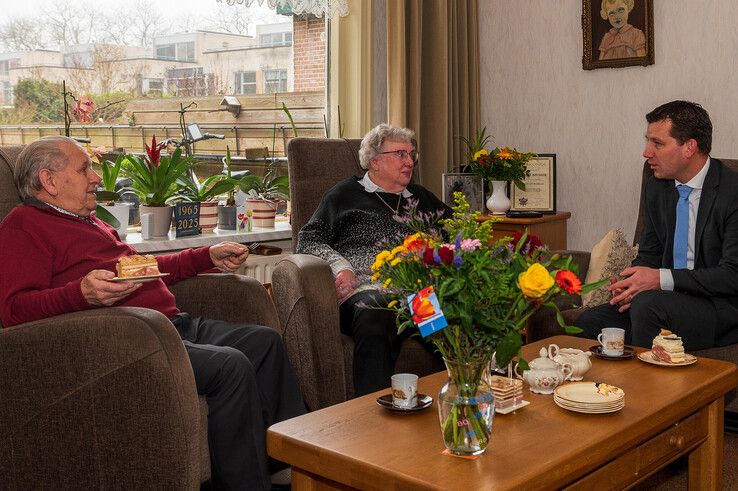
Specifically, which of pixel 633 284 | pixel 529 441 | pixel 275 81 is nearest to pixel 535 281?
pixel 529 441

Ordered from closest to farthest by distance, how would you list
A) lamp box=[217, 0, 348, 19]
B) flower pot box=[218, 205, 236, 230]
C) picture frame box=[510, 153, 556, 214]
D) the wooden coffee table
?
the wooden coffee table < flower pot box=[218, 205, 236, 230] < lamp box=[217, 0, 348, 19] < picture frame box=[510, 153, 556, 214]

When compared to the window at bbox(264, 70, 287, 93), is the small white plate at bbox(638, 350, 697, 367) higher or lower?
lower

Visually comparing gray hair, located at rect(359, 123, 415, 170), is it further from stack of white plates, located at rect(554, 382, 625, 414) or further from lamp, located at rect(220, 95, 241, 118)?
stack of white plates, located at rect(554, 382, 625, 414)

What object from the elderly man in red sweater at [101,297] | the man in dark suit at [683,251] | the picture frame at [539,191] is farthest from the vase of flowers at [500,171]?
the elderly man in red sweater at [101,297]

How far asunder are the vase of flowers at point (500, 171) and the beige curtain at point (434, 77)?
30cm

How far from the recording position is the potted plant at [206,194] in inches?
131

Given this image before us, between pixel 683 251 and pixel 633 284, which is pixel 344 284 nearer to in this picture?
pixel 633 284

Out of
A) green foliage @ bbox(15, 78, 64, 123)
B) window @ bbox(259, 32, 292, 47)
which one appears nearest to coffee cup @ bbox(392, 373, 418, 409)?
green foliage @ bbox(15, 78, 64, 123)

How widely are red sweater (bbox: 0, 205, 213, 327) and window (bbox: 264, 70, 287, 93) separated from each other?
64.1 inches

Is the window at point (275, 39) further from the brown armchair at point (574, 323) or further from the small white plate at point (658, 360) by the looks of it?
the small white plate at point (658, 360)

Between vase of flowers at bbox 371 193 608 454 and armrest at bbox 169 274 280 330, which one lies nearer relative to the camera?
vase of flowers at bbox 371 193 608 454

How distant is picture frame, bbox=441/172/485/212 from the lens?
3.91 meters

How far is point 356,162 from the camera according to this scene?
11.0 feet

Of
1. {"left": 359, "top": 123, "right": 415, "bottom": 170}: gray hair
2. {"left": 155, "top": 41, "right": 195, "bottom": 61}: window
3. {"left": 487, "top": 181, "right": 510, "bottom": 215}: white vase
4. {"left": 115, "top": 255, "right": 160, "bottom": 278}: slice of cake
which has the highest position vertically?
{"left": 155, "top": 41, "right": 195, "bottom": 61}: window
